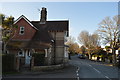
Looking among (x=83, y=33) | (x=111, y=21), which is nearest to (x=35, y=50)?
(x=111, y=21)

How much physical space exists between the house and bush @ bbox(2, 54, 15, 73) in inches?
204

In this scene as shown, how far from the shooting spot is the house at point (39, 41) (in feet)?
78.3

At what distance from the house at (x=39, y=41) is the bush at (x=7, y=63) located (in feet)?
17.0

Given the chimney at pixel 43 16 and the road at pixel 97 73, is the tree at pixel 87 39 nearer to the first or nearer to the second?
the chimney at pixel 43 16

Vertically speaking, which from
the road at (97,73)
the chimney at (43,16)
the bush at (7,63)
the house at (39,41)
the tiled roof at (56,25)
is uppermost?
the chimney at (43,16)

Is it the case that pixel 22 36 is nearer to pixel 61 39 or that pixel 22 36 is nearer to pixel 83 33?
pixel 61 39

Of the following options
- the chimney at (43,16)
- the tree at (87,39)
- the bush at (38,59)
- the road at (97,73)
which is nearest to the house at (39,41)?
the chimney at (43,16)

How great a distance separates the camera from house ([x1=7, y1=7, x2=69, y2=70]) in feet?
78.3

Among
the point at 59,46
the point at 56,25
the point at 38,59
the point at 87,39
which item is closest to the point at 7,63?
the point at 38,59

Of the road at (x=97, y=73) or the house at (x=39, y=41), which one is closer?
the road at (x=97, y=73)

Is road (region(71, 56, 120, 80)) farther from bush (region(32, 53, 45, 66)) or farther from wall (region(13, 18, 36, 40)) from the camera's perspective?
wall (region(13, 18, 36, 40))

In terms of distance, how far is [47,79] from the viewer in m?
13.6

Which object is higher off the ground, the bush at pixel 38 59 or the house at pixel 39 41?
the house at pixel 39 41

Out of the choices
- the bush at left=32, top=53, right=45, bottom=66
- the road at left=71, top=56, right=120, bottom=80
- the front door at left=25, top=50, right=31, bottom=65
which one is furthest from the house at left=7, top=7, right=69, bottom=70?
the road at left=71, top=56, right=120, bottom=80
